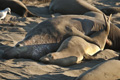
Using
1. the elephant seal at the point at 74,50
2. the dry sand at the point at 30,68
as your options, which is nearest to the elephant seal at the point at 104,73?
the dry sand at the point at 30,68

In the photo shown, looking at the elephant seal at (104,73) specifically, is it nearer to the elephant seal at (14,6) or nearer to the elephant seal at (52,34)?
the elephant seal at (52,34)

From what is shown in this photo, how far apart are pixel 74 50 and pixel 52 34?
2.04ft

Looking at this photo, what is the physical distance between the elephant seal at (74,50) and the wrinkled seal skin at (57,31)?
6.6 inches

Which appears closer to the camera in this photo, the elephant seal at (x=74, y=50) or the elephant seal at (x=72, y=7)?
Answer: the elephant seal at (x=74, y=50)

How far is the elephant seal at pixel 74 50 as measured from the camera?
15.3 feet

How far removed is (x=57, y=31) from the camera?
547cm

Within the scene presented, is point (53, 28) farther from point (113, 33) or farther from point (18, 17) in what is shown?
point (18, 17)

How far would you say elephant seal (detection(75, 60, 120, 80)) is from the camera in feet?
11.5

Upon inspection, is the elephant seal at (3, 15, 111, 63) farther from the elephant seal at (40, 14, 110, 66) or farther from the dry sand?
the dry sand

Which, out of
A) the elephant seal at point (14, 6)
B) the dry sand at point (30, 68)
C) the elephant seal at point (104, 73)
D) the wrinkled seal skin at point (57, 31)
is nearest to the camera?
the elephant seal at point (104, 73)

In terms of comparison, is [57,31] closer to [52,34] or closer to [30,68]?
[52,34]

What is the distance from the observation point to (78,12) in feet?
29.7

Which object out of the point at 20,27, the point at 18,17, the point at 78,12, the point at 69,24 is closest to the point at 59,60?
the point at 69,24

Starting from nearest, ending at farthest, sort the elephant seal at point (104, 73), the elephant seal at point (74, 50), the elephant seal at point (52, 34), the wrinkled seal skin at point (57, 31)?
the elephant seal at point (104, 73) → the elephant seal at point (74, 50) → the elephant seal at point (52, 34) → the wrinkled seal skin at point (57, 31)
